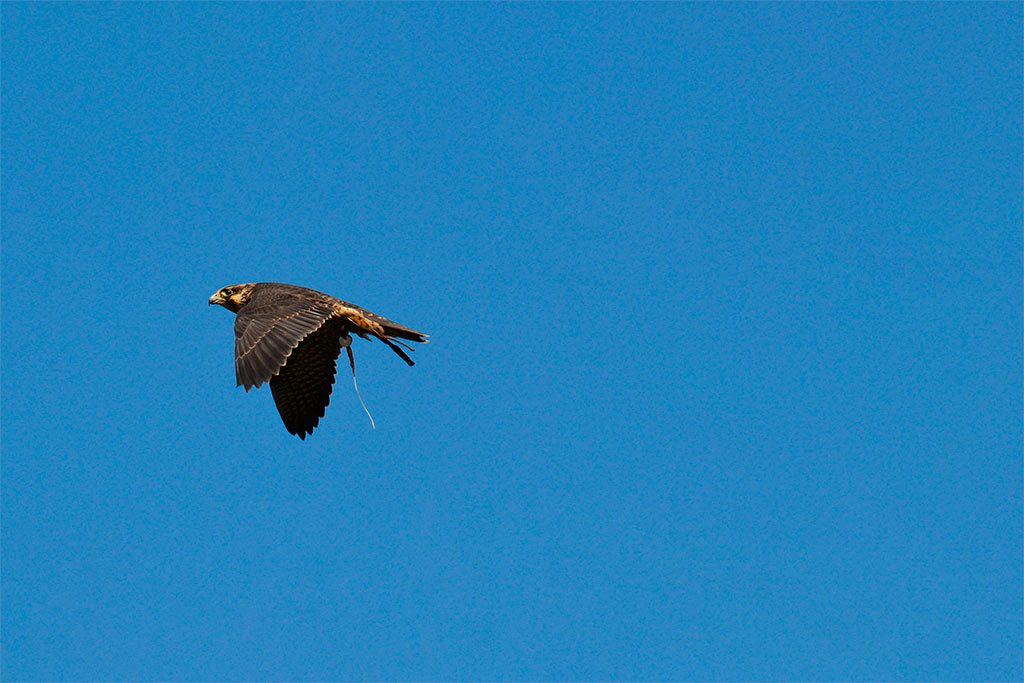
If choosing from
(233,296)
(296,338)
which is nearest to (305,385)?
(233,296)

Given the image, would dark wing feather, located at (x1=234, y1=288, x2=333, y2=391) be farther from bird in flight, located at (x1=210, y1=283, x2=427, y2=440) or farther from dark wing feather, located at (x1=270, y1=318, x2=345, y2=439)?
dark wing feather, located at (x1=270, y1=318, x2=345, y2=439)

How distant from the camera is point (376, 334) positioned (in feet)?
57.8

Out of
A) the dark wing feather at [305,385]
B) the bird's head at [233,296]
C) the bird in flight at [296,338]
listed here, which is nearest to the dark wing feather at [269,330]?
the bird in flight at [296,338]

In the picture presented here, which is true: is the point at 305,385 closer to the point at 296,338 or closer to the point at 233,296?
the point at 233,296

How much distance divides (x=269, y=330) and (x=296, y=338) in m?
0.33

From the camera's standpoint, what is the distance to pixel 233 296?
61.9 ft

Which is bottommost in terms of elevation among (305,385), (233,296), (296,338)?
(296,338)

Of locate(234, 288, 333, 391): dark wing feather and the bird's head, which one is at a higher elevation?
the bird's head

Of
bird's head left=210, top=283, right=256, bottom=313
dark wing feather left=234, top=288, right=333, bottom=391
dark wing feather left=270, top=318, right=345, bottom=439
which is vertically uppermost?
bird's head left=210, top=283, right=256, bottom=313

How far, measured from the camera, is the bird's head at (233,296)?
1870 cm

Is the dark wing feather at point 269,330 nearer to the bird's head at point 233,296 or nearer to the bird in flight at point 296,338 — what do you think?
the bird in flight at point 296,338

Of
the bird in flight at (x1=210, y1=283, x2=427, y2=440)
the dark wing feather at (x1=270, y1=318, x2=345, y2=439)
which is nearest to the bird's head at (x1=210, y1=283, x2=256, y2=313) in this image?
the bird in flight at (x1=210, y1=283, x2=427, y2=440)

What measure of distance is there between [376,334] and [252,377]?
8.14 ft

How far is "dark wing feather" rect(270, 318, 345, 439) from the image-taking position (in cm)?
1898
